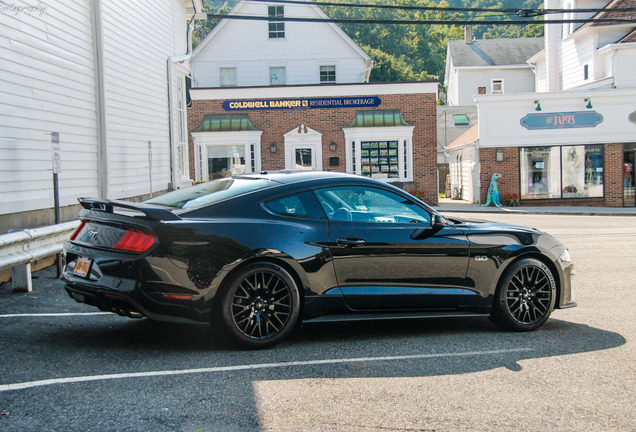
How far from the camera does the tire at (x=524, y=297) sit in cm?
636

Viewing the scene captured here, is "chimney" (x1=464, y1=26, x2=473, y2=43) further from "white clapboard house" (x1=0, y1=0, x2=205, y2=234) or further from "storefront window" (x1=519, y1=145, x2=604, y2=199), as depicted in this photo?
"white clapboard house" (x1=0, y1=0, x2=205, y2=234)

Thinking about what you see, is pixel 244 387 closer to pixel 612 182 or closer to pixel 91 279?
pixel 91 279

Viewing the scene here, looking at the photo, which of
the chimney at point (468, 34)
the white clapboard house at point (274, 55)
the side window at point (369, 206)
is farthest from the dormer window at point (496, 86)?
the side window at point (369, 206)

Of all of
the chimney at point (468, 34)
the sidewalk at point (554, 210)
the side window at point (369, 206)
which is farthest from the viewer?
the chimney at point (468, 34)

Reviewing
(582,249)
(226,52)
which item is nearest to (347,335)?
(582,249)

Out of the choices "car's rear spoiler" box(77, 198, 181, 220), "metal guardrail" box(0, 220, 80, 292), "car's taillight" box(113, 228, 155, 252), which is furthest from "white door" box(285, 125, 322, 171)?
"car's taillight" box(113, 228, 155, 252)

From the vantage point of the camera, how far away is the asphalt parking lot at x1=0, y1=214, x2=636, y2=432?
4086 mm

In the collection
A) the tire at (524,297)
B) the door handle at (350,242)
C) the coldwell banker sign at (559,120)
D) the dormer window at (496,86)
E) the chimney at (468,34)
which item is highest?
the chimney at (468,34)

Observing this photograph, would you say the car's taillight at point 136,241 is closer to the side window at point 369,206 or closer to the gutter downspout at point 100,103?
the side window at point 369,206

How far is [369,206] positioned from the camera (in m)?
6.22

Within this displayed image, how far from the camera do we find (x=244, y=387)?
4672 millimetres

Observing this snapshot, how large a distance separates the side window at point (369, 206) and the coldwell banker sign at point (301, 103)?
78.7 feet

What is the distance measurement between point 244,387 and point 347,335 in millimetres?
1820

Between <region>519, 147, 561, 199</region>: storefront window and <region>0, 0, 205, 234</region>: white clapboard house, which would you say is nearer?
→ <region>0, 0, 205, 234</region>: white clapboard house
